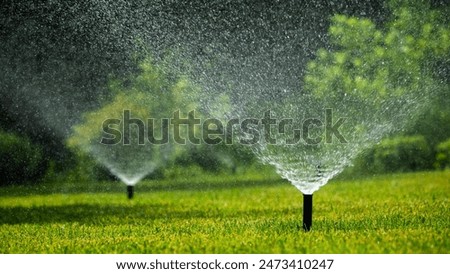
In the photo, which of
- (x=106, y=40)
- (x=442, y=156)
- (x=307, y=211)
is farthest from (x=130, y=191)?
(x=442, y=156)

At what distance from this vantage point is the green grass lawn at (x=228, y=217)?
17.7 feet

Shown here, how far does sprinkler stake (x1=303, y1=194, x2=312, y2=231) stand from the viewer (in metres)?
5.48

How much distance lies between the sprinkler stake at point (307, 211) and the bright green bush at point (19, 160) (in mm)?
8090

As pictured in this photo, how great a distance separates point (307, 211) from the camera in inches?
221

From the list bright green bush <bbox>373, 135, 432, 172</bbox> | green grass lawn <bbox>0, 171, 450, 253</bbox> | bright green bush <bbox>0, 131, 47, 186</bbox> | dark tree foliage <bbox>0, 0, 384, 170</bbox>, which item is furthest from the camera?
bright green bush <bbox>373, 135, 432, 172</bbox>

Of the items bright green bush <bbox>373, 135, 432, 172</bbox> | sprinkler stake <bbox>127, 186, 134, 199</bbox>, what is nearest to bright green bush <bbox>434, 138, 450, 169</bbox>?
bright green bush <bbox>373, 135, 432, 172</bbox>

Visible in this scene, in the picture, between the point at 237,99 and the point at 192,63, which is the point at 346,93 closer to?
the point at 237,99

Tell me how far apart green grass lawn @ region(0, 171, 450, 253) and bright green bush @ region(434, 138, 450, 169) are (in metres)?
0.81

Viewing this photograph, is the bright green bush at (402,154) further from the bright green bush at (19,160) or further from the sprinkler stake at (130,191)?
the bright green bush at (19,160)

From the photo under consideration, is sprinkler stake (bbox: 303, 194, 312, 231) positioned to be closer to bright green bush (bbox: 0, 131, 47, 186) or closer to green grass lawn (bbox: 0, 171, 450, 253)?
green grass lawn (bbox: 0, 171, 450, 253)

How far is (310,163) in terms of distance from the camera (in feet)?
18.3

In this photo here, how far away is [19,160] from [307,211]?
8392mm
